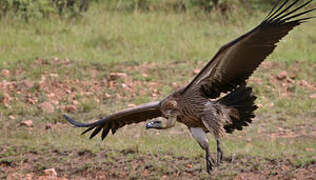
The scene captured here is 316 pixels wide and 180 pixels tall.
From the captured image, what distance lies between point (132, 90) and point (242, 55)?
3.26m

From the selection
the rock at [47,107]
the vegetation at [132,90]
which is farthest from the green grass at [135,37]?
the rock at [47,107]

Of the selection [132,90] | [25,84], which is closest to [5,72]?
[25,84]

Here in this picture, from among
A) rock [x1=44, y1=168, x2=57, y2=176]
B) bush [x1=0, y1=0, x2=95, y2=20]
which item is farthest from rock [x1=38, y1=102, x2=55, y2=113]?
bush [x1=0, y1=0, x2=95, y2=20]

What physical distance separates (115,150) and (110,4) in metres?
6.09

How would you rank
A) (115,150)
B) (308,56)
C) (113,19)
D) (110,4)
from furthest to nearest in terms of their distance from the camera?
(110,4)
(113,19)
(308,56)
(115,150)

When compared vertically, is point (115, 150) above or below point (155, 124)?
below

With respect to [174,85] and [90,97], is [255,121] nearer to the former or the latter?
[174,85]

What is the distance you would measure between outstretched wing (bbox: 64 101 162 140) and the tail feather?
592 mm

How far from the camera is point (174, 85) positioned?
819cm

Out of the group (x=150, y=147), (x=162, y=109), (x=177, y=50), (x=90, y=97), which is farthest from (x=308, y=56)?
(x=162, y=109)

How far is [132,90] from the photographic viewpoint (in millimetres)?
8133

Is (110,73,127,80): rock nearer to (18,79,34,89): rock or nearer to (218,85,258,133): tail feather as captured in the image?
(18,79,34,89): rock

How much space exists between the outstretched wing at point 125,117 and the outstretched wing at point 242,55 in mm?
335

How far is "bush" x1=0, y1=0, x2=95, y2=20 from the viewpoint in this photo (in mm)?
10742
